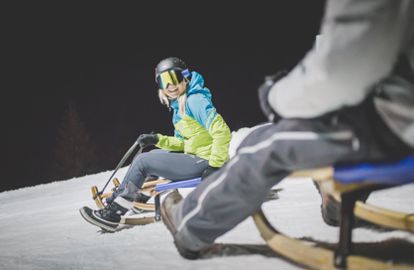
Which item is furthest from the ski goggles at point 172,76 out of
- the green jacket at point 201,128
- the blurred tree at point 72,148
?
the blurred tree at point 72,148

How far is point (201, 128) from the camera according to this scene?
374 cm

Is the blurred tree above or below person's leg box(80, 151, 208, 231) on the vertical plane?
below

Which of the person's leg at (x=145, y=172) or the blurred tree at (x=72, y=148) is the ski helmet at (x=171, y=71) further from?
the blurred tree at (x=72, y=148)

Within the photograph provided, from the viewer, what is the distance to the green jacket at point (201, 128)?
3424mm

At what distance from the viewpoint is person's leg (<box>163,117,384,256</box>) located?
134 centimetres

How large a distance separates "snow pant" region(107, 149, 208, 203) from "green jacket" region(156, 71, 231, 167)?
178 millimetres

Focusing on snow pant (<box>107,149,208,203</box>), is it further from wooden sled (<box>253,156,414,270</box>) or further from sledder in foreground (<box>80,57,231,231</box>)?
wooden sled (<box>253,156,414,270</box>)

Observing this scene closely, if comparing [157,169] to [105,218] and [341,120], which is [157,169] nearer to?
[105,218]

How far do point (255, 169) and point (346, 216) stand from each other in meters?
0.41

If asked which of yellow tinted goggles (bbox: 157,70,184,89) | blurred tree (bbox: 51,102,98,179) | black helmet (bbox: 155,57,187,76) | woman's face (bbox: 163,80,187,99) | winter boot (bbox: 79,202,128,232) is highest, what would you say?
black helmet (bbox: 155,57,187,76)

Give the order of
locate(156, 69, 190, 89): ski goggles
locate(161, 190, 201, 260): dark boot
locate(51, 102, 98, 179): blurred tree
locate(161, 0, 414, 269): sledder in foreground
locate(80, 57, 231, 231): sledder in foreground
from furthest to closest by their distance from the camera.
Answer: locate(51, 102, 98, 179): blurred tree, locate(156, 69, 190, 89): ski goggles, locate(80, 57, 231, 231): sledder in foreground, locate(161, 190, 201, 260): dark boot, locate(161, 0, 414, 269): sledder in foreground

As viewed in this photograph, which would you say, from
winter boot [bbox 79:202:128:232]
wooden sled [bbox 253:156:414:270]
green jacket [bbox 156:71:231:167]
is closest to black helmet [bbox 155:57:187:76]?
green jacket [bbox 156:71:231:167]

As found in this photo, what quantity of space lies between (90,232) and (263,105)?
2.52m

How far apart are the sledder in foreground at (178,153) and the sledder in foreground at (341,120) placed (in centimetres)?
183
